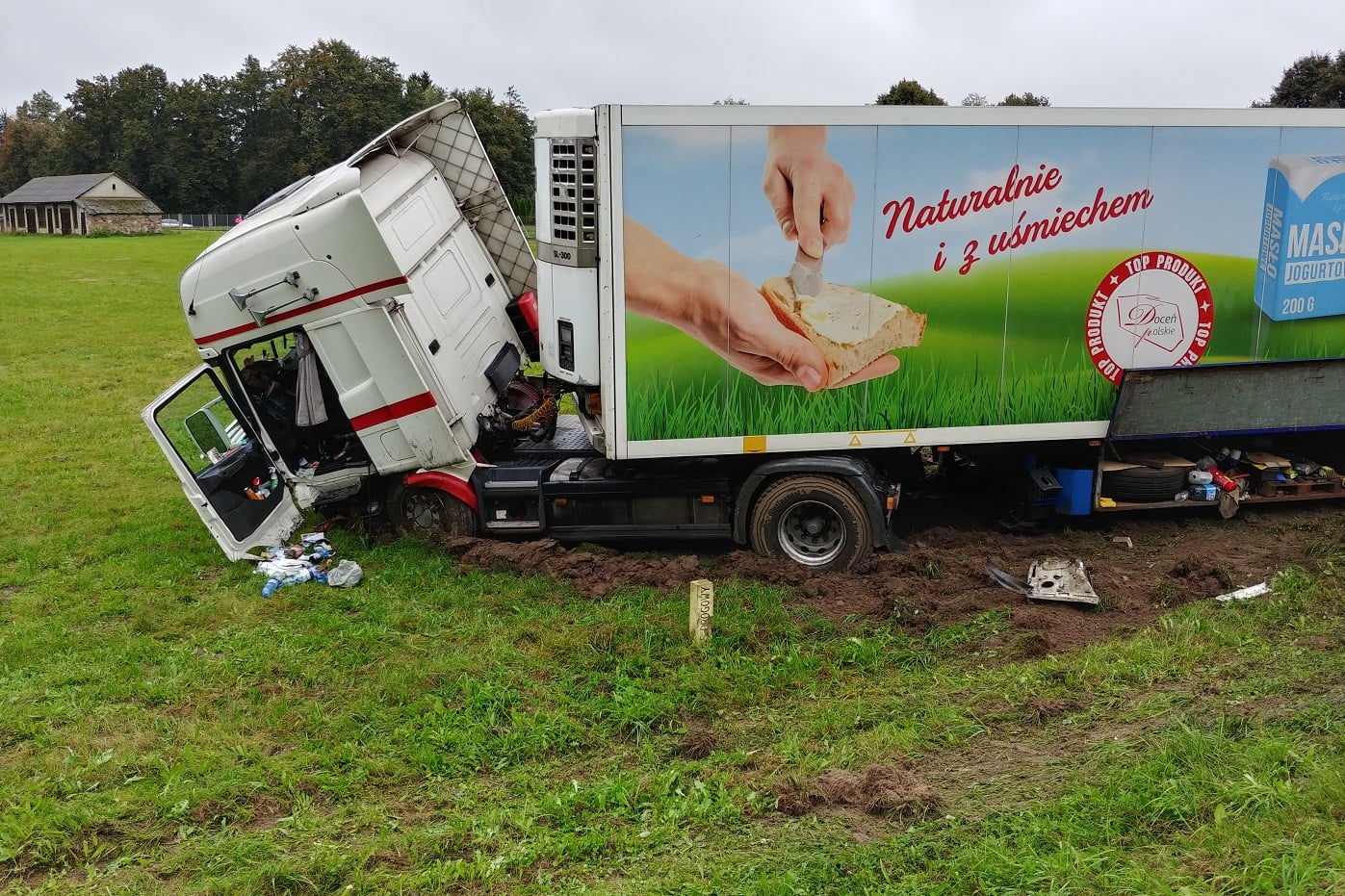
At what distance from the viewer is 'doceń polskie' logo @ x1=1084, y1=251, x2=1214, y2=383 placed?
7840 millimetres

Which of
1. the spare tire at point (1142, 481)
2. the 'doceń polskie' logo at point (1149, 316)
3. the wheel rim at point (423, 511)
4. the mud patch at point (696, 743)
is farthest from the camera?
the wheel rim at point (423, 511)

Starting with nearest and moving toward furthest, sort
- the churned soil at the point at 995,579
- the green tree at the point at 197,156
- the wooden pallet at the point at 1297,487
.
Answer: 1. the churned soil at the point at 995,579
2. the wooden pallet at the point at 1297,487
3. the green tree at the point at 197,156

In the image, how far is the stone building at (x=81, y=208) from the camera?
64250mm

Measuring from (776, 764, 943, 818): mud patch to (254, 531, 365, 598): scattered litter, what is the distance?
447 centimetres

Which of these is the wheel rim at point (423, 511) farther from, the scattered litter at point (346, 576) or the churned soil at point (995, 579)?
the scattered litter at point (346, 576)

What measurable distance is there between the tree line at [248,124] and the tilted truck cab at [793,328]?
113ft

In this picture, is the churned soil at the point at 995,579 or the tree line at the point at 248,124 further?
the tree line at the point at 248,124

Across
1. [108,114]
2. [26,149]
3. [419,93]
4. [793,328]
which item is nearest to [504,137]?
[419,93]

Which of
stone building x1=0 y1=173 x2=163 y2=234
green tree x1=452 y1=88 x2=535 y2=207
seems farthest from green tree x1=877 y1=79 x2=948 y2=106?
stone building x1=0 y1=173 x2=163 y2=234

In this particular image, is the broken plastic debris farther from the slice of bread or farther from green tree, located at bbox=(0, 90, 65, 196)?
green tree, located at bbox=(0, 90, 65, 196)

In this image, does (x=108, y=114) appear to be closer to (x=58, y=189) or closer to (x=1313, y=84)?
(x=58, y=189)

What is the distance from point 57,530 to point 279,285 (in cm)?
386

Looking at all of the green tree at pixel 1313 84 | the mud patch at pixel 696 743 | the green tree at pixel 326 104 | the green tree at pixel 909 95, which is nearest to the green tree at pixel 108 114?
the green tree at pixel 326 104

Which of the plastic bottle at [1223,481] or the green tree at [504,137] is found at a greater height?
the green tree at [504,137]
